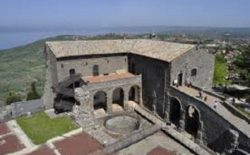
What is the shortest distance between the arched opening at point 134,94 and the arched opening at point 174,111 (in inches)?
259

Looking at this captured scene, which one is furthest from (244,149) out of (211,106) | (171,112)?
(171,112)

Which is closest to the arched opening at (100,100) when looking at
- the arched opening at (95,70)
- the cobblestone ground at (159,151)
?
the arched opening at (95,70)

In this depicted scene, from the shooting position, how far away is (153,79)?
37812 mm

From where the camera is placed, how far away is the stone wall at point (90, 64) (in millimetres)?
37188

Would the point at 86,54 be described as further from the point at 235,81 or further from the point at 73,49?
the point at 235,81

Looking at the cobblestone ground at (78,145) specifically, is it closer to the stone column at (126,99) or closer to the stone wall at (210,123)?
the stone wall at (210,123)

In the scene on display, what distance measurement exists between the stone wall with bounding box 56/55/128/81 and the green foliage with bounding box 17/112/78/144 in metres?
8.24

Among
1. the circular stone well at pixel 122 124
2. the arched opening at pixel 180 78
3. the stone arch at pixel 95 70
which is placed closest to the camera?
the circular stone well at pixel 122 124

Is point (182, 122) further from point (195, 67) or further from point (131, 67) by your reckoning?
point (131, 67)

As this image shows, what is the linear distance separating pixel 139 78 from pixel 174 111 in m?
7.26

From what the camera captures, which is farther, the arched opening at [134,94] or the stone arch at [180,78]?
the arched opening at [134,94]

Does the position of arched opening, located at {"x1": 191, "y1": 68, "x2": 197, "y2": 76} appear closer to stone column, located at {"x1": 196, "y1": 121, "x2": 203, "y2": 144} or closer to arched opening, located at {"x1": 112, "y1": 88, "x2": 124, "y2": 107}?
stone column, located at {"x1": 196, "y1": 121, "x2": 203, "y2": 144}

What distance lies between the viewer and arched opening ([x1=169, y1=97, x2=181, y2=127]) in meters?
35.9

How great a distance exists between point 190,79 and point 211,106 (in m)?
8.31
